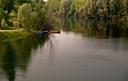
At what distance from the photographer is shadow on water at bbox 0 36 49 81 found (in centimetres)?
3988

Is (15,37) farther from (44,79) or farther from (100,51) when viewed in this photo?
(44,79)

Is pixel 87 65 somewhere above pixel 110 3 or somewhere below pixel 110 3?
below

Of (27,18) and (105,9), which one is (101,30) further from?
(105,9)

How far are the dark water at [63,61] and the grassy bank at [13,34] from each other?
4.04 meters

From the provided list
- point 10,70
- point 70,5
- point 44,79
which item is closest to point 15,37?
point 10,70

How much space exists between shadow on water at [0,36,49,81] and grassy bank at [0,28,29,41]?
2.62 metres

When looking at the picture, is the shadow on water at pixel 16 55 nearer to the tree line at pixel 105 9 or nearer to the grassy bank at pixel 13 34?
the grassy bank at pixel 13 34

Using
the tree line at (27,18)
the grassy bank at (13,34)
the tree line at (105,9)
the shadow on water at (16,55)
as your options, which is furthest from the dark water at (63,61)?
the tree line at (105,9)

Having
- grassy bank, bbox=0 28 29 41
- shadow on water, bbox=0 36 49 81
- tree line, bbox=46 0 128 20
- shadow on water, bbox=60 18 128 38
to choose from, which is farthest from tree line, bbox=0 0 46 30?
tree line, bbox=46 0 128 20

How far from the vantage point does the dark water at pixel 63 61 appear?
37.9 m

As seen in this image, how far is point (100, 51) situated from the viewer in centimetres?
5272

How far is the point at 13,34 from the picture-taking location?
69.1m

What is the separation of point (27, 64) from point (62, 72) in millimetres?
6362

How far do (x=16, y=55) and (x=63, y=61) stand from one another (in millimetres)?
8449
